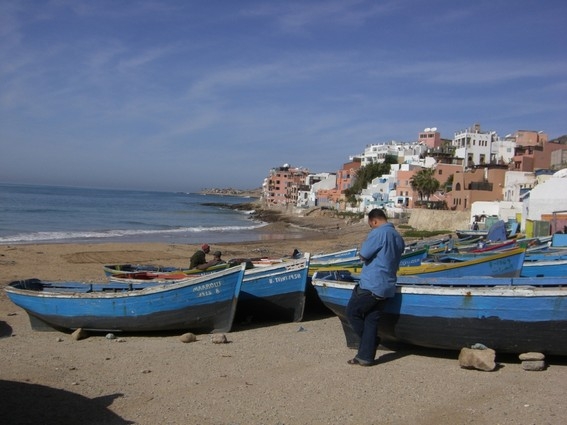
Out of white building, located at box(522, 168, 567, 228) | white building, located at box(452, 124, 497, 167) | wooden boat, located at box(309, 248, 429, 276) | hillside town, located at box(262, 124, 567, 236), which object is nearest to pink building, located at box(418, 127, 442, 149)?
hillside town, located at box(262, 124, 567, 236)

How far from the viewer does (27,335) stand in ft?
36.3

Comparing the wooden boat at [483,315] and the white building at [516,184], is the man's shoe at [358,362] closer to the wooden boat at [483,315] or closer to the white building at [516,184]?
the wooden boat at [483,315]

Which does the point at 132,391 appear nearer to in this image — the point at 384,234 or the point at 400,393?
the point at 400,393

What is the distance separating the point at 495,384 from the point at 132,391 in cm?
443

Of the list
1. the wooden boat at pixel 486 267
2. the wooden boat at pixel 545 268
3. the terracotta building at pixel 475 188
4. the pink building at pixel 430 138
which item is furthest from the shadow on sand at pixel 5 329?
the pink building at pixel 430 138

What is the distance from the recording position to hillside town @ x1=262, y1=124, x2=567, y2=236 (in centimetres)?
3167

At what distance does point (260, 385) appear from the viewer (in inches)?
271

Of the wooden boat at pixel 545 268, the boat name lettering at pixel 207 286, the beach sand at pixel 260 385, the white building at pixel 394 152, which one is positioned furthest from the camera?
the white building at pixel 394 152

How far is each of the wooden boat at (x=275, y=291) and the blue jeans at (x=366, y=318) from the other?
3.66 metres

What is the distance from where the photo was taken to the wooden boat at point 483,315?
22.6 ft

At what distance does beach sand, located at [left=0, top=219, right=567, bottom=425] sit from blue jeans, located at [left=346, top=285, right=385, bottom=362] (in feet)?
0.78

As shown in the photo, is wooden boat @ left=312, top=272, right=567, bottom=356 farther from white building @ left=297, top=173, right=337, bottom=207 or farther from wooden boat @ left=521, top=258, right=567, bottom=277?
white building @ left=297, top=173, right=337, bottom=207

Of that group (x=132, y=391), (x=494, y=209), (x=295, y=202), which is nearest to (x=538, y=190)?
(x=494, y=209)

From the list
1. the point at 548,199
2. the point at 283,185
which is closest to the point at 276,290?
the point at 548,199
